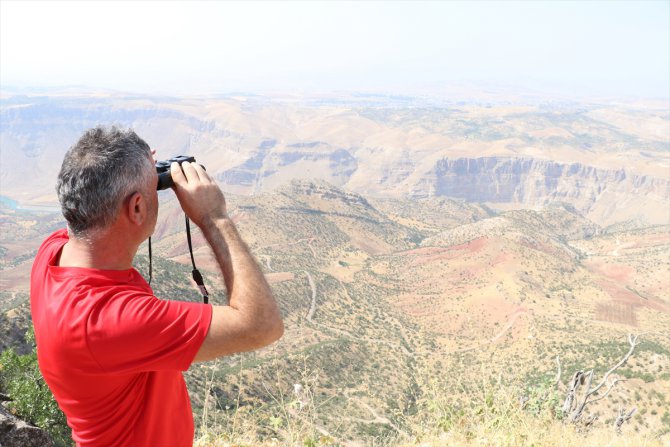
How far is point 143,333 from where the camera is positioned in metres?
1.97

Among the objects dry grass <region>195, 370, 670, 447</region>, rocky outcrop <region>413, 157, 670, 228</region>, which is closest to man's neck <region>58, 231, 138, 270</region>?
dry grass <region>195, 370, 670, 447</region>

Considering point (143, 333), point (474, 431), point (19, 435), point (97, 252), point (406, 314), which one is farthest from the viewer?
point (406, 314)

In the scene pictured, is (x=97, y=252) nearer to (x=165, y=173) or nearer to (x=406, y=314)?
(x=165, y=173)

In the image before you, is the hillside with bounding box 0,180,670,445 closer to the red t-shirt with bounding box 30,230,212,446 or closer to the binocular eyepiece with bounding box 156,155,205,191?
the binocular eyepiece with bounding box 156,155,205,191

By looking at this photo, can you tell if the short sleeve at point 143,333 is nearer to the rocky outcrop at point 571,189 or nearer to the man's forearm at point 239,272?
the man's forearm at point 239,272

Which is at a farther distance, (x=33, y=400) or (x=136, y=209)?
(x=33, y=400)

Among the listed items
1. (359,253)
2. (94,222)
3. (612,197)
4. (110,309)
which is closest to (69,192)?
(94,222)

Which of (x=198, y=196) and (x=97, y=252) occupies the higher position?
(x=198, y=196)

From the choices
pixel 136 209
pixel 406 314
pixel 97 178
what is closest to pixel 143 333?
pixel 136 209

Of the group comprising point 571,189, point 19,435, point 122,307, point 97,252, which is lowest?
point 571,189

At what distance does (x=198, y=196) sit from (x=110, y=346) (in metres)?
0.78

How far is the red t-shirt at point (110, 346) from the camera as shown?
1987 mm

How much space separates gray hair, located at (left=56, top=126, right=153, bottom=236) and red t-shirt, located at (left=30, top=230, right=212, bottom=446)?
25 centimetres

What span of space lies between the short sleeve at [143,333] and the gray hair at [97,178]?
0.40 meters
